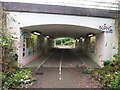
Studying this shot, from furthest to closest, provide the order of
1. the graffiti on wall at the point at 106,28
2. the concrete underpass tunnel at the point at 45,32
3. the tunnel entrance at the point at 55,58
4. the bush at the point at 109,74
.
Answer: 1. the concrete underpass tunnel at the point at 45,32
2. the graffiti on wall at the point at 106,28
3. the tunnel entrance at the point at 55,58
4. the bush at the point at 109,74

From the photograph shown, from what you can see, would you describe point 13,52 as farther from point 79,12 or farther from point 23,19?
point 79,12

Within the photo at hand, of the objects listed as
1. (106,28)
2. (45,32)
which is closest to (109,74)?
(106,28)

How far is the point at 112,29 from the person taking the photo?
215 inches

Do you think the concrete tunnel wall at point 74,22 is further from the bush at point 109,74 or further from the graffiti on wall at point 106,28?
the bush at point 109,74

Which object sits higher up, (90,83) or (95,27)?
(95,27)

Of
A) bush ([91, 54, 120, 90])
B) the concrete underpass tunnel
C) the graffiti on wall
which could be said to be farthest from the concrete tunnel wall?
bush ([91, 54, 120, 90])

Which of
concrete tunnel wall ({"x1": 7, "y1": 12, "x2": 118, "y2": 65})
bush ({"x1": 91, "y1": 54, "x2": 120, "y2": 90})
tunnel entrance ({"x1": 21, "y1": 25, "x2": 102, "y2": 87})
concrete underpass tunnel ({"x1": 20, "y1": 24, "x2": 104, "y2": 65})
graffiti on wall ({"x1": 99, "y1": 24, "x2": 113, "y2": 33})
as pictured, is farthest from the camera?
concrete underpass tunnel ({"x1": 20, "y1": 24, "x2": 104, "y2": 65})

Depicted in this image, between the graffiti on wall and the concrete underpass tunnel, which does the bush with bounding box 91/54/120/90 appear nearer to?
the concrete underpass tunnel

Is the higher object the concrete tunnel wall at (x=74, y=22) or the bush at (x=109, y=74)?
the concrete tunnel wall at (x=74, y=22)

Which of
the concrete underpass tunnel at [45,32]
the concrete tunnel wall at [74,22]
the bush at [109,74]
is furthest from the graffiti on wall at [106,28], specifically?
the bush at [109,74]

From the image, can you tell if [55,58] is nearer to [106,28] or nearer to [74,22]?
[74,22]

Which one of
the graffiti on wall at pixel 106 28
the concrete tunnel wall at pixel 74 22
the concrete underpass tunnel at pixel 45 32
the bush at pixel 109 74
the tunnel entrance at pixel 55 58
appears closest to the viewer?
the bush at pixel 109 74

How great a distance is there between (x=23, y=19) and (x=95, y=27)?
4.50 metres

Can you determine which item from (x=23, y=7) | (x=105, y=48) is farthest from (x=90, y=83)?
(x=23, y=7)
